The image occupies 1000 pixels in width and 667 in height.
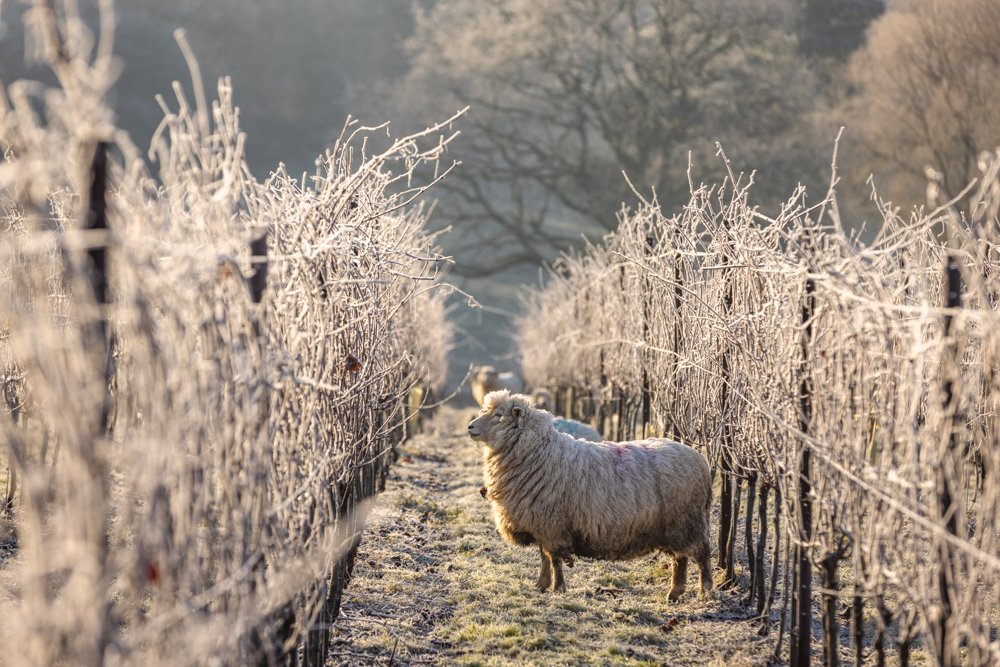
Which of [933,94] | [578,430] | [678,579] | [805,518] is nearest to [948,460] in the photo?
Answer: [805,518]

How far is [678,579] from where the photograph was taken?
768 centimetres

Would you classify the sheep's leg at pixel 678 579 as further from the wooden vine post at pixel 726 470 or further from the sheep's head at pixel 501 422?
the sheep's head at pixel 501 422

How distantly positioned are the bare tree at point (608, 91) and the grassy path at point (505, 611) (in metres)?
20.2

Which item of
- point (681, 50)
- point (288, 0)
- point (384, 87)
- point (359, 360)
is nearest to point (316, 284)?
point (359, 360)

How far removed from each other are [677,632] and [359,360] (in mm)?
2957

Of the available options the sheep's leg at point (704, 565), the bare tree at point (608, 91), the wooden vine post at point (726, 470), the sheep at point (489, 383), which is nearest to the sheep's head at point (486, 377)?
the sheep at point (489, 383)

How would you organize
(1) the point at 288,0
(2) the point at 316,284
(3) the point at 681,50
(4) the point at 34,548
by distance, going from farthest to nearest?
(1) the point at 288,0 < (3) the point at 681,50 < (2) the point at 316,284 < (4) the point at 34,548

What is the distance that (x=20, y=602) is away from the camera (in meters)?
6.10

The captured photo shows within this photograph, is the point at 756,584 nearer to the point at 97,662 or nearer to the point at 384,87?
the point at 97,662

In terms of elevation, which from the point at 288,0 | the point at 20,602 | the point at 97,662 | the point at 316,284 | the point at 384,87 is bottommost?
the point at 20,602

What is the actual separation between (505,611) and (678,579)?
148cm

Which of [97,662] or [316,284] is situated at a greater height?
[316,284]

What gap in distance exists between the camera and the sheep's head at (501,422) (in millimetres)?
7598

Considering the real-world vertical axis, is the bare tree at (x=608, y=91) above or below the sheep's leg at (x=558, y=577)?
above
